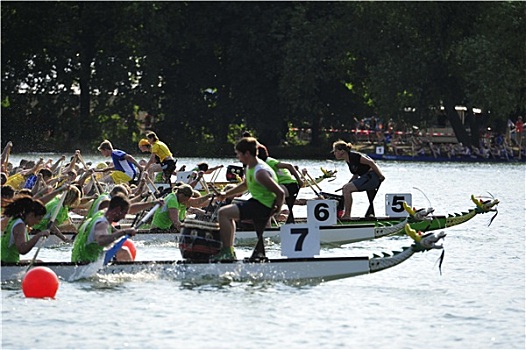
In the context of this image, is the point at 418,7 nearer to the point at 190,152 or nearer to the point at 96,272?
the point at 190,152

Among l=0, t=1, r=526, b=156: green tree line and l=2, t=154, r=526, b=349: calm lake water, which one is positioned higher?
l=0, t=1, r=526, b=156: green tree line

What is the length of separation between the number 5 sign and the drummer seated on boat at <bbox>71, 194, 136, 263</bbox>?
7.81 meters

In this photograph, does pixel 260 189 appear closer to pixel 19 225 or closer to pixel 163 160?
pixel 19 225

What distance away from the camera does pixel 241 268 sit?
16641mm

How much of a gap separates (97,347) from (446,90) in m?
51.1

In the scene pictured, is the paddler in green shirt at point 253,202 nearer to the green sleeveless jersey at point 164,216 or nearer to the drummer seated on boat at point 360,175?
the green sleeveless jersey at point 164,216

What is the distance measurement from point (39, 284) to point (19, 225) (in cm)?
69

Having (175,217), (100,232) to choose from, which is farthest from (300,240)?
(175,217)

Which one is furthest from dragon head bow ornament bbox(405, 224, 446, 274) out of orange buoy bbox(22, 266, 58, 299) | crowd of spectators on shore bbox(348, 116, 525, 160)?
crowd of spectators on shore bbox(348, 116, 525, 160)

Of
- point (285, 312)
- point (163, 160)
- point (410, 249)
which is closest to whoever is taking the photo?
point (285, 312)

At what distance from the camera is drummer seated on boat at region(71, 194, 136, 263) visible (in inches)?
625

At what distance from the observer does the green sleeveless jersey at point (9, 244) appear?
1582cm

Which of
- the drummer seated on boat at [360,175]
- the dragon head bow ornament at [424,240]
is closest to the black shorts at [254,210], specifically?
the dragon head bow ornament at [424,240]

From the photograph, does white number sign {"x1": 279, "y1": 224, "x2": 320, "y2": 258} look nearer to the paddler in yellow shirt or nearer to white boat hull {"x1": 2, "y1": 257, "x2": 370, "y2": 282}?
white boat hull {"x1": 2, "y1": 257, "x2": 370, "y2": 282}
